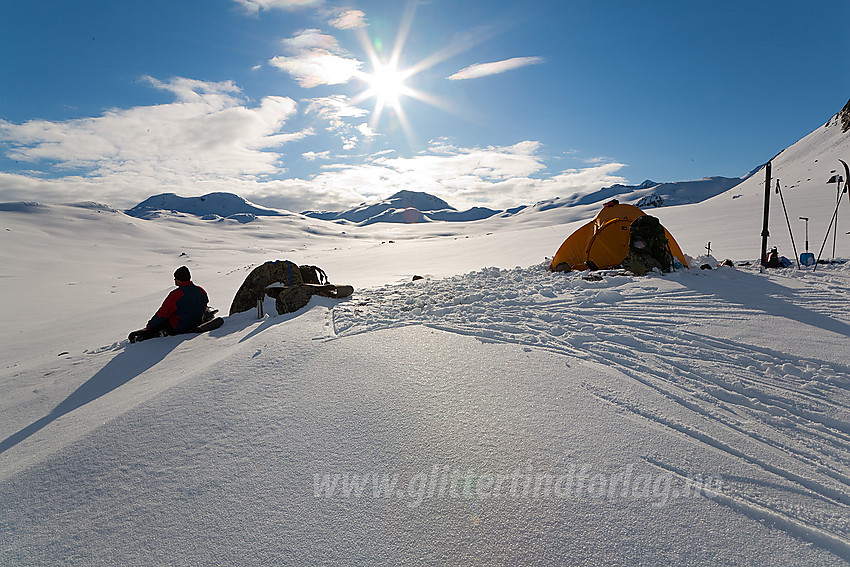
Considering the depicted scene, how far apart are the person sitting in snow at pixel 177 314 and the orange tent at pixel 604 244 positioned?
27.2 feet

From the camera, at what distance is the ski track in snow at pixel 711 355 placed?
2281mm

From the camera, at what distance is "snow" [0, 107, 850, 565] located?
1944mm

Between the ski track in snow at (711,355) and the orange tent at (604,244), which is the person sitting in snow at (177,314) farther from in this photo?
the orange tent at (604,244)

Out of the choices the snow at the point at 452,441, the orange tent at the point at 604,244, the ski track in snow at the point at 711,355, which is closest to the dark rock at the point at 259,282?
the ski track in snow at the point at 711,355

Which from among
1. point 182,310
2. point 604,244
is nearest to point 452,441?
point 182,310

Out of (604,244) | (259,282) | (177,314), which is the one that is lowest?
(177,314)

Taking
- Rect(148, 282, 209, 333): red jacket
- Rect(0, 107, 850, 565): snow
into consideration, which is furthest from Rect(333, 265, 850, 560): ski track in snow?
Rect(148, 282, 209, 333): red jacket

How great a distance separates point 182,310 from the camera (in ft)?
20.3

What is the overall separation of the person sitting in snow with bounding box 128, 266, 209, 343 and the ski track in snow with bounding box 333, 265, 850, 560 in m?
2.22

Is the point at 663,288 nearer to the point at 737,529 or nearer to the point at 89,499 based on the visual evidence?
the point at 737,529

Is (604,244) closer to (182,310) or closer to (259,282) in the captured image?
(259,282)

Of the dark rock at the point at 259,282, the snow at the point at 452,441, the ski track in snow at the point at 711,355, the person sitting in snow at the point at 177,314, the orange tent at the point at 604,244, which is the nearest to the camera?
the snow at the point at 452,441

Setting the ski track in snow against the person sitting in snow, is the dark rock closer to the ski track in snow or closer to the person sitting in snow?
the person sitting in snow

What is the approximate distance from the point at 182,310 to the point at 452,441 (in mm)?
5339
